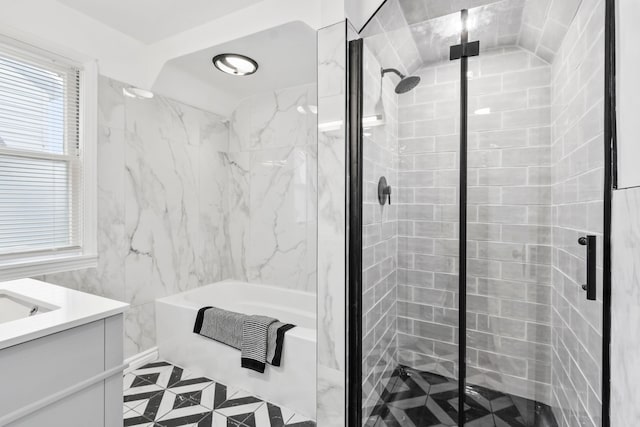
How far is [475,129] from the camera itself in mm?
1213

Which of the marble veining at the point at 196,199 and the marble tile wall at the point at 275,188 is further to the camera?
the marble tile wall at the point at 275,188

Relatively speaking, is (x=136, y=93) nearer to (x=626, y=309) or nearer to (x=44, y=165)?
(x=44, y=165)

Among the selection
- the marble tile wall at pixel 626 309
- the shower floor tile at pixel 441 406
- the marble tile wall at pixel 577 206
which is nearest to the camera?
the marble tile wall at pixel 626 309

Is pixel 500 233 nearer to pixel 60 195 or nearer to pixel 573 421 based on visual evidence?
pixel 573 421

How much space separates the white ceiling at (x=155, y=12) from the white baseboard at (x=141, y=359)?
2413mm

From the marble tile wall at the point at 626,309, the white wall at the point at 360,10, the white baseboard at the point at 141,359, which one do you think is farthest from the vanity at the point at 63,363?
the white wall at the point at 360,10

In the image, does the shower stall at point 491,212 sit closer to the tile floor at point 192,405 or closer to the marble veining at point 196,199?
the tile floor at point 192,405

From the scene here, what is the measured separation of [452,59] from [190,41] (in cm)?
188

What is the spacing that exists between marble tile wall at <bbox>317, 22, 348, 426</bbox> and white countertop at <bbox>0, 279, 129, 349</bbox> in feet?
3.04

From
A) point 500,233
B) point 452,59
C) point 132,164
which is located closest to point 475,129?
point 452,59

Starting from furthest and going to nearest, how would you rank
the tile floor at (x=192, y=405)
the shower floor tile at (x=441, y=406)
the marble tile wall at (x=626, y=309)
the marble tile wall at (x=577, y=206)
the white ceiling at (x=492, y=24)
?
the tile floor at (x=192, y=405), the shower floor tile at (x=441, y=406), the white ceiling at (x=492, y=24), the marble tile wall at (x=577, y=206), the marble tile wall at (x=626, y=309)

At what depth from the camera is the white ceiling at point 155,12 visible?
200cm

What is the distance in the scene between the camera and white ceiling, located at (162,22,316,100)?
2.04 m

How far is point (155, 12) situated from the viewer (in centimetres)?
208
